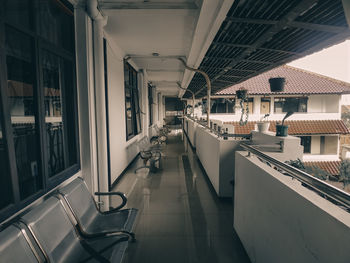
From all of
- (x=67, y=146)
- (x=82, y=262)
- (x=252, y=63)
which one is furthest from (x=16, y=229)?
(x=252, y=63)

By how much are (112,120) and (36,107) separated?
2350mm

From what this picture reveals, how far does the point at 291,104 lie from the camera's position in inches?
587

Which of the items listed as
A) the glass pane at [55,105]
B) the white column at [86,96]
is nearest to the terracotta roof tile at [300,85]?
the white column at [86,96]

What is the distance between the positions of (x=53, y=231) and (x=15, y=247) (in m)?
0.39

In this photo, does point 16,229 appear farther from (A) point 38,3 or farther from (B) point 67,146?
(A) point 38,3

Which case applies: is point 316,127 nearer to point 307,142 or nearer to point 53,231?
point 307,142

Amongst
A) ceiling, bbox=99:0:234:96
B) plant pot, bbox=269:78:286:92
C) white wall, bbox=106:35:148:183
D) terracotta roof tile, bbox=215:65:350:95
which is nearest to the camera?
ceiling, bbox=99:0:234:96

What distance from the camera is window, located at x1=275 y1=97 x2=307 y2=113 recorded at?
1447cm

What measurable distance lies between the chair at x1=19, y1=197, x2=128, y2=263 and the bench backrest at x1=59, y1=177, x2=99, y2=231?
14 cm

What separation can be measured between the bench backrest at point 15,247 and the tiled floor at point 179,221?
3.61 feet

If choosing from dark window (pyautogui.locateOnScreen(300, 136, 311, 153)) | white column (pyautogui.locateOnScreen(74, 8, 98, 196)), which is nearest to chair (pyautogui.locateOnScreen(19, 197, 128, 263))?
white column (pyautogui.locateOnScreen(74, 8, 98, 196))

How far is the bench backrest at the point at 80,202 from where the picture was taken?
190 centimetres

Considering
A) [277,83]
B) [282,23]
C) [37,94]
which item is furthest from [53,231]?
[277,83]

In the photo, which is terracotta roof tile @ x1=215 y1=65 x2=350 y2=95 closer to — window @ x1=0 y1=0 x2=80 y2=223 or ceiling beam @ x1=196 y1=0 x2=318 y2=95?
ceiling beam @ x1=196 y1=0 x2=318 y2=95
